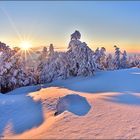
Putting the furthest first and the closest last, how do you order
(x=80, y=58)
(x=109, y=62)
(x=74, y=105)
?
(x=109, y=62) → (x=80, y=58) → (x=74, y=105)

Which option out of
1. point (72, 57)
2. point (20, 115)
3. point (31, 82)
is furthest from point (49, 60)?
point (20, 115)

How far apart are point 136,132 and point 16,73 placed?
27909 mm

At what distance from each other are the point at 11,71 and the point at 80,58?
9.98 m

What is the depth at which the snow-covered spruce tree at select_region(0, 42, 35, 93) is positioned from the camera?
35625 mm

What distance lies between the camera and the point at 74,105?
15844 millimetres

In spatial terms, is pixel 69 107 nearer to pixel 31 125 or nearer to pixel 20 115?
pixel 31 125

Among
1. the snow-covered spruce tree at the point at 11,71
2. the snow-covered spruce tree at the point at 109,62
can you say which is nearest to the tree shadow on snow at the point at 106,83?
the snow-covered spruce tree at the point at 11,71

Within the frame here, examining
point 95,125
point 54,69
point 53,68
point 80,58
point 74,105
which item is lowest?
point 95,125

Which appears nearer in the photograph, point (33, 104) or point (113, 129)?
point (113, 129)

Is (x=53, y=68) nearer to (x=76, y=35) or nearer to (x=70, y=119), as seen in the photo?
(x=76, y=35)

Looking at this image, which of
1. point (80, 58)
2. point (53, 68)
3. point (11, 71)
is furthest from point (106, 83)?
point (11, 71)

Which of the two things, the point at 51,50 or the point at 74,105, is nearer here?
the point at 74,105

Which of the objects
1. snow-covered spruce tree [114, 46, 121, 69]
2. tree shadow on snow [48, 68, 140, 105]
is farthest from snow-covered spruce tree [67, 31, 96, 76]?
snow-covered spruce tree [114, 46, 121, 69]

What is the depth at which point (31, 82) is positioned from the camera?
1549 inches
